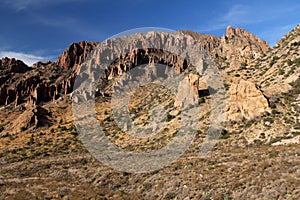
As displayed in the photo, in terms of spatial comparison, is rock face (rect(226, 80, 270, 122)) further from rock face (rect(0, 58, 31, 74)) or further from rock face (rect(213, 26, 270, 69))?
rock face (rect(0, 58, 31, 74))

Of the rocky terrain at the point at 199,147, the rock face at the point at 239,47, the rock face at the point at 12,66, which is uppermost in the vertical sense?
the rock face at the point at 12,66

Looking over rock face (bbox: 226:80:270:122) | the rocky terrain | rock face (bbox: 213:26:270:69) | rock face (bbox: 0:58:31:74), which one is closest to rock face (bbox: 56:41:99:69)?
rock face (bbox: 0:58:31:74)

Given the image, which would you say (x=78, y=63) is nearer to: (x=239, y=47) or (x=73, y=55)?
(x=73, y=55)

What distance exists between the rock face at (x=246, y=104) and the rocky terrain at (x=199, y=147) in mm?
136

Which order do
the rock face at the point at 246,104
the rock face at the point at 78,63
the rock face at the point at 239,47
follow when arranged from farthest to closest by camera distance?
1. the rock face at the point at 78,63
2. the rock face at the point at 239,47
3. the rock face at the point at 246,104

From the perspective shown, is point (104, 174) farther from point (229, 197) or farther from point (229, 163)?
point (229, 197)

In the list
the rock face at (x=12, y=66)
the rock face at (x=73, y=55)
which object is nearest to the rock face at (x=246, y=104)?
the rock face at (x=73, y=55)

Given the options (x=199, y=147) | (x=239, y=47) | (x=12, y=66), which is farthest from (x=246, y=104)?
(x=12, y=66)

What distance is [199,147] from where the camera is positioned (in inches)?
1387

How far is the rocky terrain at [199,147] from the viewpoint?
1777 centimetres

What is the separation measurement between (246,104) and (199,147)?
33.9 feet

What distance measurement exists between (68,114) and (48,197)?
7609 cm

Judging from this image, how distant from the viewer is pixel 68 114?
92.6 m

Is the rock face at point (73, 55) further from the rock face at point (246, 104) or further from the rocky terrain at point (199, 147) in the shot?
the rock face at point (246, 104)
